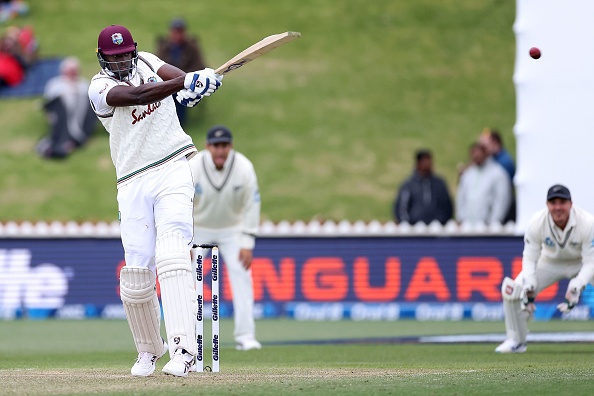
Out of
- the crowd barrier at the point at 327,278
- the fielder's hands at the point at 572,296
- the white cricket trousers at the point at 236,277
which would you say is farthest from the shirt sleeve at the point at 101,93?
the crowd barrier at the point at 327,278

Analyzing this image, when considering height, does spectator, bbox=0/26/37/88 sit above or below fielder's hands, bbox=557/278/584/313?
above

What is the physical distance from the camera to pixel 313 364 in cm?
845

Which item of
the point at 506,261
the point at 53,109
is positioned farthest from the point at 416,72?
the point at 506,261

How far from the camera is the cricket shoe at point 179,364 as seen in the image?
675cm

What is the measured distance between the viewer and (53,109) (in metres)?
20.4

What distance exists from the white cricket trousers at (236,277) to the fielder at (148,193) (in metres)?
3.54

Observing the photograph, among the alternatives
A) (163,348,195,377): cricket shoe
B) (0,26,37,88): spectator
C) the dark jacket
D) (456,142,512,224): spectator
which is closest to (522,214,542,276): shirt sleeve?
(163,348,195,377): cricket shoe

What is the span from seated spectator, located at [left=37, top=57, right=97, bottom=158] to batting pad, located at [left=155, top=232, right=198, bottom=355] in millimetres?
13370

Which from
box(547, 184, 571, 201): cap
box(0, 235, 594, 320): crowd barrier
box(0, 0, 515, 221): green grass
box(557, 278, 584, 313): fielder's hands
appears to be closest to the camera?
box(557, 278, 584, 313): fielder's hands

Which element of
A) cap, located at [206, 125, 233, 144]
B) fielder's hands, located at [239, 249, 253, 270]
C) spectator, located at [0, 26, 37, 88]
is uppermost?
spectator, located at [0, 26, 37, 88]

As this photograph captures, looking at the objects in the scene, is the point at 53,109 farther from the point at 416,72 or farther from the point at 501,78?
the point at 501,78

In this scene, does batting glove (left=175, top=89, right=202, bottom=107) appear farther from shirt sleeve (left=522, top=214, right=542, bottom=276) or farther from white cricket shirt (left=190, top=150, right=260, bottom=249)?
white cricket shirt (left=190, top=150, right=260, bottom=249)

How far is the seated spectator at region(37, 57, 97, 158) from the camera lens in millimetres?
20172

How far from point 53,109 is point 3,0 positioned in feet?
21.4
